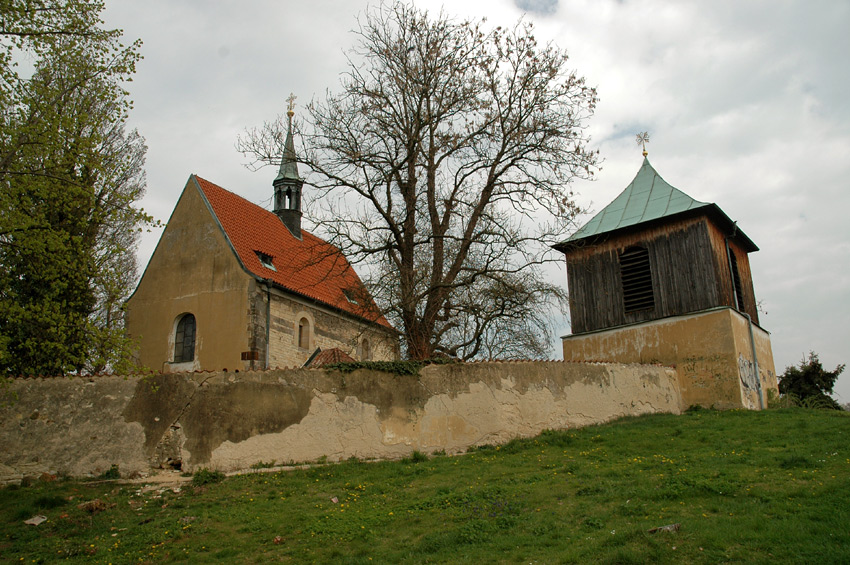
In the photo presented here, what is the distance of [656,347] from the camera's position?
746 inches

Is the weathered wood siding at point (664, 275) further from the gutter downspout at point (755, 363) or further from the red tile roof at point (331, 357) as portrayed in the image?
the red tile roof at point (331, 357)

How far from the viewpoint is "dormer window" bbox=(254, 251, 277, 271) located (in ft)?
69.9

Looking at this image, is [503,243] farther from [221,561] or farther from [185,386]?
[221,561]

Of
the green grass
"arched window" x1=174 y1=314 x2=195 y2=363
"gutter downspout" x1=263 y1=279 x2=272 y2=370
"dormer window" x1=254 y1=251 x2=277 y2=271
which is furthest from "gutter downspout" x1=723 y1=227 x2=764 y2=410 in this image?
"arched window" x1=174 y1=314 x2=195 y2=363

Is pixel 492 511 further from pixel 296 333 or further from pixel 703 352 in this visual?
pixel 296 333

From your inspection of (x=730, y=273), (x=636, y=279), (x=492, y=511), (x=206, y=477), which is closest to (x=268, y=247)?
(x=636, y=279)

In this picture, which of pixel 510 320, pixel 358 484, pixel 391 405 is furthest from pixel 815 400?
pixel 358 484

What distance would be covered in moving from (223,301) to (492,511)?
13274 mm

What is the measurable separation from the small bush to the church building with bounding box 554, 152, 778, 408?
11.5 metres

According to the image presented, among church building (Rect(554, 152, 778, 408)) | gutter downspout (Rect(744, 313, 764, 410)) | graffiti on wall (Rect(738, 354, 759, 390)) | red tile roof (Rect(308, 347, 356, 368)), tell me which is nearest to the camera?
graffiti on wall (Rect(738, 354, 759, 390))

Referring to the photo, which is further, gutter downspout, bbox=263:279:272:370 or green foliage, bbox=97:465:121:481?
gutter downspout, bbox=263:279:272:370

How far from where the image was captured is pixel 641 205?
20.8 meters

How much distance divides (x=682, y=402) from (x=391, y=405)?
9.15 metres

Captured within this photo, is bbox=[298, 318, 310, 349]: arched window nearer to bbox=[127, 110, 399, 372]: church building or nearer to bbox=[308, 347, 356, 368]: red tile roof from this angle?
bbox=[127, 110, 399, 372]: church building
